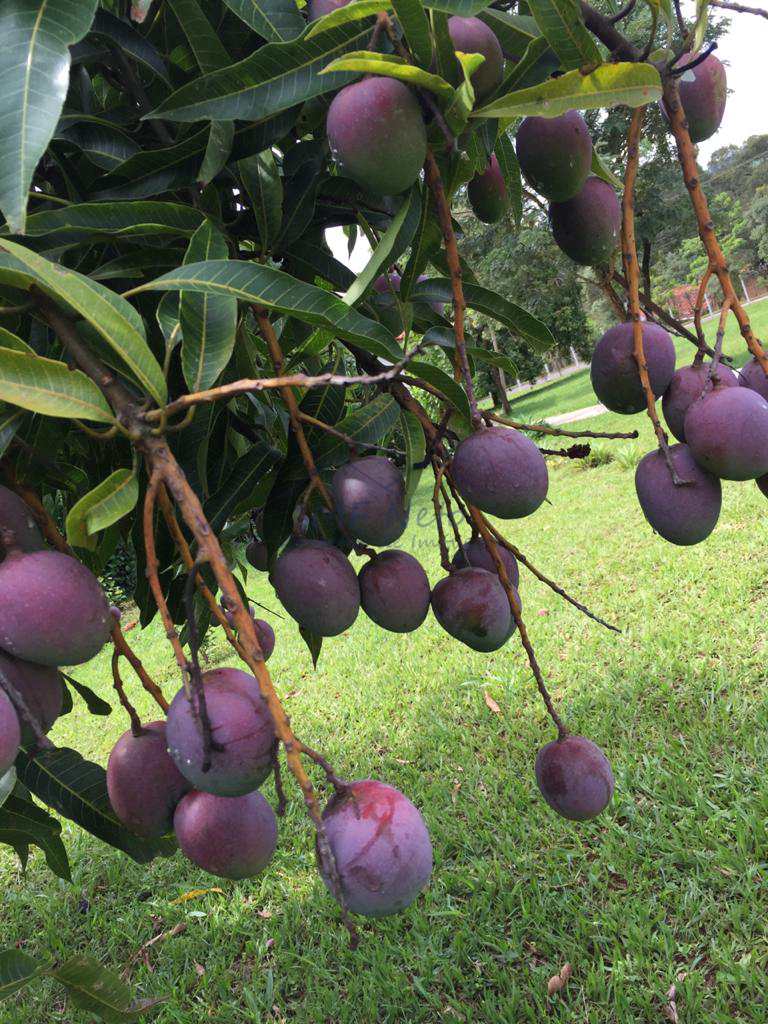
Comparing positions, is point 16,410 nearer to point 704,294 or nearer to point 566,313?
point 704,294

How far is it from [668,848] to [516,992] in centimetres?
72

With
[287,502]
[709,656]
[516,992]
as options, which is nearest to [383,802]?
[287,502]

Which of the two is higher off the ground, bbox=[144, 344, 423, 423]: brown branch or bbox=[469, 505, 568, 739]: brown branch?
bbox=[144, 344, 423, 423]: brown branch

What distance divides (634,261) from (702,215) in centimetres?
7

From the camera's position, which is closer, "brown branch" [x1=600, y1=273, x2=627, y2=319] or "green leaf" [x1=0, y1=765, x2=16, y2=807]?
"green leaf" [x1=0, y1=765, x2=16, y2=807]

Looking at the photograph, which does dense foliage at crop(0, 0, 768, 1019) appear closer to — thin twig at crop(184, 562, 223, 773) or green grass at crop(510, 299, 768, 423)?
thin twig at crop(184, 562, 223, 773)

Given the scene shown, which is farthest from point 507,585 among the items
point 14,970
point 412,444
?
point 14,970

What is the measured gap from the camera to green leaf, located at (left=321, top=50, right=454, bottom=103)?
0.65 m

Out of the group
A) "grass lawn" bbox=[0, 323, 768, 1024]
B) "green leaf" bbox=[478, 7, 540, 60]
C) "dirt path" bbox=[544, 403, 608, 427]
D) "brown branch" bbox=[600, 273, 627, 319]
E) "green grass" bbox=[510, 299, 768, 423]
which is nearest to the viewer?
"green leaf" bbox=[478, 7, 540, 60]

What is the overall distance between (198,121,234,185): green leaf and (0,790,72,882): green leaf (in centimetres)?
78

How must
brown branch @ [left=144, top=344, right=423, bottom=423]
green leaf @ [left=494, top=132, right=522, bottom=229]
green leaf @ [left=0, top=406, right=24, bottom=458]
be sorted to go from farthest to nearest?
green leaf @ [left=494, top=132, right=522, bottom=229], green leaf @ [left=0, top=406, right=24, bottom=458], brown branch @ [left=144, top=344, right=423, bottom=423]

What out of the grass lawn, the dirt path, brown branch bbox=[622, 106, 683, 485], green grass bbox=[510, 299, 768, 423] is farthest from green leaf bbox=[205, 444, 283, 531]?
green grass bbox=[510, 299, 768, 423]

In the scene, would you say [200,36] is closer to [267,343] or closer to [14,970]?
[267,343]

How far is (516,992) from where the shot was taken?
2.22 m
